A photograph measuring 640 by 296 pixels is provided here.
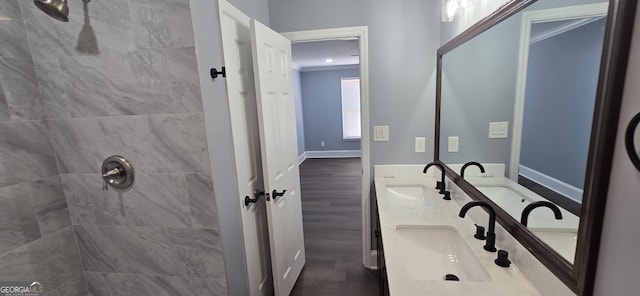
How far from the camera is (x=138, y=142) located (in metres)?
1.35

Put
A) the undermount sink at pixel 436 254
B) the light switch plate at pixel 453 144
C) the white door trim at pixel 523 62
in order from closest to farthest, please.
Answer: the white door trim at pixel 523 62 → the undermount sink at pixel 436 254 → the light switch plate at pixel 453 144

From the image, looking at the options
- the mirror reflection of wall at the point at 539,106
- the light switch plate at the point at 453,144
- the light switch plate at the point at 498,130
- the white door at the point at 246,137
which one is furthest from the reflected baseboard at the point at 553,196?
the white door at the point at 246,137

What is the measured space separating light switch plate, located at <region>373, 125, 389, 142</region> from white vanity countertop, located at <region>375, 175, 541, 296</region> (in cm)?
53

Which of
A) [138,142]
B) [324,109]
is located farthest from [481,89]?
[324,109]

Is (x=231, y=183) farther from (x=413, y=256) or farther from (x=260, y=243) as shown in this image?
(x=413, y=256)

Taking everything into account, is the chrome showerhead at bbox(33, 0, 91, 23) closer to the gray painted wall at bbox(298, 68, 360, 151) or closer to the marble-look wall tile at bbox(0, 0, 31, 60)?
the marble-look wall tile at bbox(0, 0, 31, 60)

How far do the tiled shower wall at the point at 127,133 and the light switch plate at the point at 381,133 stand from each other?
4.46 ft

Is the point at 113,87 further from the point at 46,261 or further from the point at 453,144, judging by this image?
the point at 453,144

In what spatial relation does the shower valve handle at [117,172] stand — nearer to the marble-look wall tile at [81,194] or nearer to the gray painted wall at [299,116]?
the marble-look wall tile at [81,194]

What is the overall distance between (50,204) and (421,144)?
2.44 metres

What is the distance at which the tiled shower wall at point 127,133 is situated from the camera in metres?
1.25

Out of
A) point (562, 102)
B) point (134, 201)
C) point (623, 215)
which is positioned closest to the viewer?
point (623, 215)

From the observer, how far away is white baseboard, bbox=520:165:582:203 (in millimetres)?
747

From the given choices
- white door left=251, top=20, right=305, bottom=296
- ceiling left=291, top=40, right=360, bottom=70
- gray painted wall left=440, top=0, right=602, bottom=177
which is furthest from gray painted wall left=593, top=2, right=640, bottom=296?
ceiling left=291, top=40, right=360, bottom=70
